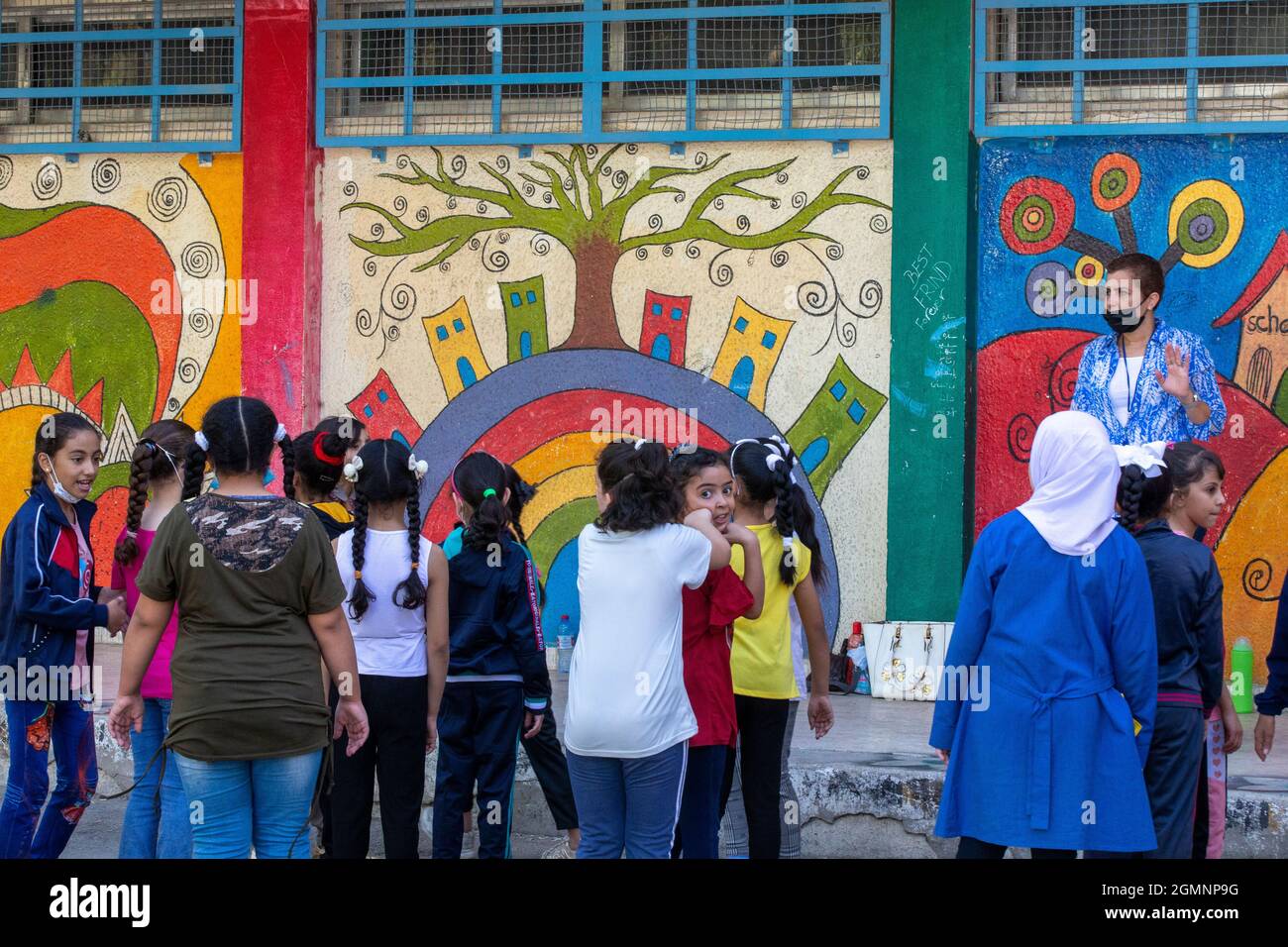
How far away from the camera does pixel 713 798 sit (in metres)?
4.59

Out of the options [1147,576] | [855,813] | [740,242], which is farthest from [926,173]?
[1147,576]

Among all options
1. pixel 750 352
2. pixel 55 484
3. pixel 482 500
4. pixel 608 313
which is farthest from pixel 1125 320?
pixel 55 484

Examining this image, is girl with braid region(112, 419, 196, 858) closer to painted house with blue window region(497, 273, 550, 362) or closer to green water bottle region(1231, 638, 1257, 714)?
painted house with blue window region(497, 273, 550, 362)

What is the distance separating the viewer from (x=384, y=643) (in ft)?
15.8

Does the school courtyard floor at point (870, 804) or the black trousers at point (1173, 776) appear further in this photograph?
the school courtyard floor at point (870, 804)

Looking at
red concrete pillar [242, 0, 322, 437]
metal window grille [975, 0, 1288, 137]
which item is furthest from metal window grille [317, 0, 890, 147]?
metal window grille [975, 0, 1288, 137]

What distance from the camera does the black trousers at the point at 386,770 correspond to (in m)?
4.82

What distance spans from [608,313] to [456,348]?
0.90m

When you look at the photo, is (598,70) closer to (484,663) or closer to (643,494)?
(484,663)

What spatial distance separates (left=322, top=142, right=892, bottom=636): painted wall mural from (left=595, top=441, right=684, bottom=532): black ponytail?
3779 millimetres

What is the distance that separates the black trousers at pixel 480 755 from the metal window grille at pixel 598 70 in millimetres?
4061

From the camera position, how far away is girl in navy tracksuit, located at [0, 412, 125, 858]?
4918 millimetres

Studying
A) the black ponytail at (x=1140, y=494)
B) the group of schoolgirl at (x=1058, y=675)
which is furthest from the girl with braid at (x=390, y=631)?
the black ponytail at (x=1140, y=494)

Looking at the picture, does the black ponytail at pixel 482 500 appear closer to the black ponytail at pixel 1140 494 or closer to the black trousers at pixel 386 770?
the black trousers at pixel 386 770
